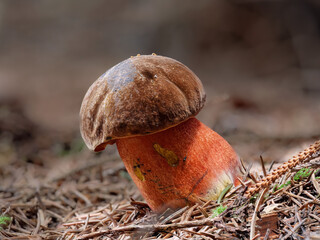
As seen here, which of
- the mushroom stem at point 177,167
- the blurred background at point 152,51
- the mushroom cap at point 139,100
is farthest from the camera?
the blurred background at point 152,51

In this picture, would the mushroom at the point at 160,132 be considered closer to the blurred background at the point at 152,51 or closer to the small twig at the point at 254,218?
the small twig at the point at 254,218

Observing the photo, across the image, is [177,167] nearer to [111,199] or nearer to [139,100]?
[139,100]

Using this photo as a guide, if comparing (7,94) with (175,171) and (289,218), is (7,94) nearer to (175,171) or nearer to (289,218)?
(175,171)

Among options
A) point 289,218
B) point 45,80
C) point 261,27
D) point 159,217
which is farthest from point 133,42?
point 289,218

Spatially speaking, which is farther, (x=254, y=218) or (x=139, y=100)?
(x=139, y=100)

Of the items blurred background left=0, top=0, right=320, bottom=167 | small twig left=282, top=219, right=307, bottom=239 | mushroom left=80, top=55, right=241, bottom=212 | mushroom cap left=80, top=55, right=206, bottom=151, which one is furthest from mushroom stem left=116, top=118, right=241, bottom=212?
blurred background left=0, top=0, right=320, bottom=167

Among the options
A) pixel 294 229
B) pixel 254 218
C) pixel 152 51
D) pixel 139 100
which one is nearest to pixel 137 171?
pixel 139 100

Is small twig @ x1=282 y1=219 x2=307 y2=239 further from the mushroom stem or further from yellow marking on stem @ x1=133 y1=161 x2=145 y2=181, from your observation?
yellow marking on stem @ x1=133 y1=161 x2=145 y2=181

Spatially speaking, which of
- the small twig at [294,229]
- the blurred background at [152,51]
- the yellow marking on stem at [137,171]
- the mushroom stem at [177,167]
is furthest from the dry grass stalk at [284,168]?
the blurred background at [152,51]
